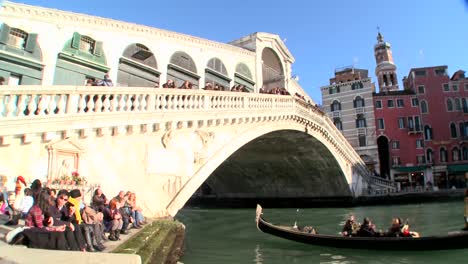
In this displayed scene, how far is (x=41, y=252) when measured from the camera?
8.84ft

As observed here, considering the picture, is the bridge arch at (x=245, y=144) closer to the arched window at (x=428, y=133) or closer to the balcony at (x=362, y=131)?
the balcony at (x=362, y=131)

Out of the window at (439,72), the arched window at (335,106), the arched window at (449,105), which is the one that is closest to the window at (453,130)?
the arched window at (449,105)

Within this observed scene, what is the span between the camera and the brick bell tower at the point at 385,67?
110 feet

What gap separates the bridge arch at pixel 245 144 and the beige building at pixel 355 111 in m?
7.68

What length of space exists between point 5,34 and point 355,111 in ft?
84.9

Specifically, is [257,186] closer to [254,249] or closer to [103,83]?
[254,249]

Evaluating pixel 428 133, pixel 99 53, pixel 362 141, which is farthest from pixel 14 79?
pixel 428 133

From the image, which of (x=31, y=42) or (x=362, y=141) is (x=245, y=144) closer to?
(x=31, y=42)

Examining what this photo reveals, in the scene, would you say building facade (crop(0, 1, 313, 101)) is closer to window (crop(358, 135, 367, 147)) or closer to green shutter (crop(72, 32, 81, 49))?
green shutter (crop(72, 32, 81, 49))

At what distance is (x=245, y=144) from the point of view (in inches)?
571

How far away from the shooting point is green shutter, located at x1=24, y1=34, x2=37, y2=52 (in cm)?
785

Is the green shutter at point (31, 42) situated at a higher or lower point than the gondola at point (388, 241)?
higher

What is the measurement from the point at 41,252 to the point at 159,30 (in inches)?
369

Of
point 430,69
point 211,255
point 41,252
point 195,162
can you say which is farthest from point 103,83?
point 430,69
